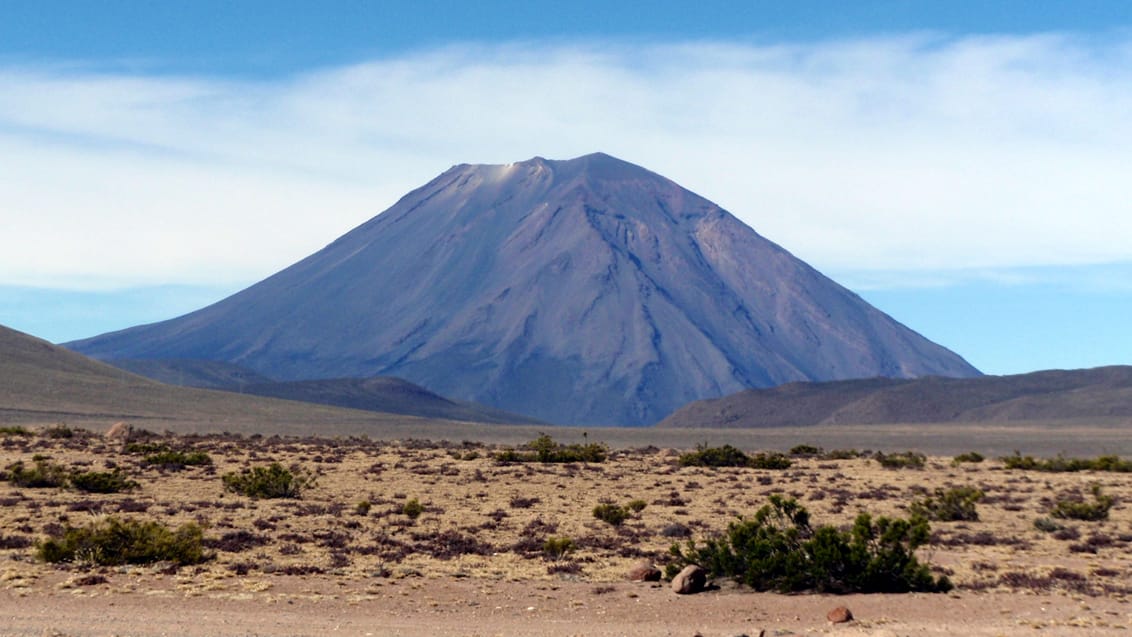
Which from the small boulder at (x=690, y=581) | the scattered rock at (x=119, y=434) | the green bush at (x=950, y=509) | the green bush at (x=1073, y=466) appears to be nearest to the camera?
the small boulder at (x=690, y=581)

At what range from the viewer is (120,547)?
17062mm

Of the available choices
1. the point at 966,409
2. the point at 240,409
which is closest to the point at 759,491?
the point at 240,409

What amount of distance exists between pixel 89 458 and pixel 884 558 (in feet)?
88.5

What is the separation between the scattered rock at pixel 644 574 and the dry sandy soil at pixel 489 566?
0.94 ft

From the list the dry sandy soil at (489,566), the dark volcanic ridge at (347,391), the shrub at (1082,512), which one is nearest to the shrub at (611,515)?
the dry sandy soil at (489,566)

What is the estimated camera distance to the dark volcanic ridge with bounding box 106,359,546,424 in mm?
159375

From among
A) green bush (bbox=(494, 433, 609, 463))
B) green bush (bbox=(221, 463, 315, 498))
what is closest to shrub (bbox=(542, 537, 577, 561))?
Result: green bush (bbox=(221, 463, 315, 498))

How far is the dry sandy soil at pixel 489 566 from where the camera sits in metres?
13.7

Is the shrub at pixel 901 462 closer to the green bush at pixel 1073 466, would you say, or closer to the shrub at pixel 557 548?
the green bush at pixel 1073 466

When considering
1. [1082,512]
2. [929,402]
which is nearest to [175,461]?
[1082,512]

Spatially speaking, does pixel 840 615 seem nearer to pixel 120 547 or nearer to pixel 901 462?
pixel 120 547

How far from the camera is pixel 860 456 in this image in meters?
53.2

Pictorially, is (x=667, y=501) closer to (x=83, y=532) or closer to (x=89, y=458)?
(x=83, y=532)

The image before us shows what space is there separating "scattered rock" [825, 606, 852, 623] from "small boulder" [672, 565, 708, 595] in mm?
2258
